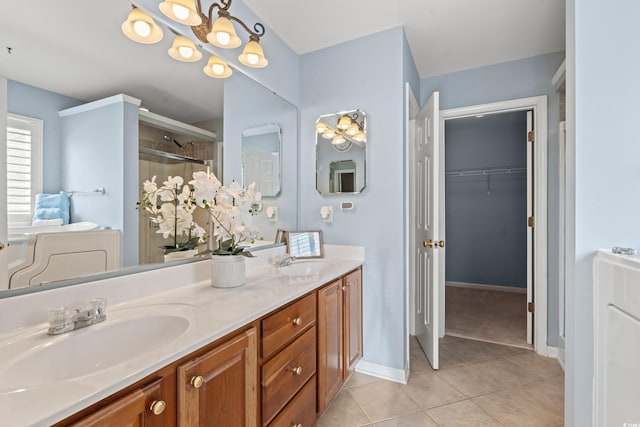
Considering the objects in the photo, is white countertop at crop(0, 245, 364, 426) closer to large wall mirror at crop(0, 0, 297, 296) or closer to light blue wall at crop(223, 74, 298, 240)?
large wall mirror at crop(0, 0, 297, 296)

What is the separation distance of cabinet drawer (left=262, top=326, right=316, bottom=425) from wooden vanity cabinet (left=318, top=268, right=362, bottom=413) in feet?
0.33

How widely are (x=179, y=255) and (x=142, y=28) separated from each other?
1.00 meters

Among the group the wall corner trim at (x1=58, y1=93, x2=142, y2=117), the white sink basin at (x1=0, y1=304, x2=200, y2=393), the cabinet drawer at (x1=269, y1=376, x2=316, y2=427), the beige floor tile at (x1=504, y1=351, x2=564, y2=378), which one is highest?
the wall corner trim at (x1=58, y1=93, x2=142, y2=117)

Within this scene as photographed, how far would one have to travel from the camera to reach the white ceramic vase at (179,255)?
131cm

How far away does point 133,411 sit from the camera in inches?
24.4

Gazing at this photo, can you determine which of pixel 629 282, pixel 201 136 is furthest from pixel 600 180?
pixel 201 136

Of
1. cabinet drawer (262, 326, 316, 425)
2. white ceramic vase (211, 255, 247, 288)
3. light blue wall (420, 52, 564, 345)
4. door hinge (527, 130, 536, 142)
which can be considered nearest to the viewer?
cabinet drawer (262, 326, 316, 425)

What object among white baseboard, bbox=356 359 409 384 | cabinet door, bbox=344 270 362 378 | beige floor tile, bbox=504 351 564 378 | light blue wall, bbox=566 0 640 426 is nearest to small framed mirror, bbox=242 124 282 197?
cabinet door, bbox=344 270 362 378

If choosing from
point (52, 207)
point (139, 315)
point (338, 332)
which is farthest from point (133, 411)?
point (338, 332)

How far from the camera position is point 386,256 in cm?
203

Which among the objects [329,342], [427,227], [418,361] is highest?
[427,227]

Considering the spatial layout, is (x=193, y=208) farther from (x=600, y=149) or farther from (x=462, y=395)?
(x=462, y=395)

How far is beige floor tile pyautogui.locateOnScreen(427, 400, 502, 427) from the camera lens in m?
→ 1.58

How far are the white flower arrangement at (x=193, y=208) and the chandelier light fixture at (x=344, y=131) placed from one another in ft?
3.38
